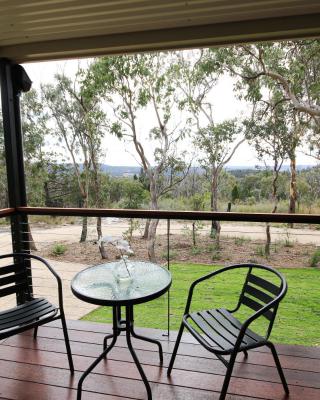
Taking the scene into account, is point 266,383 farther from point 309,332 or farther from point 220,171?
point 220,171

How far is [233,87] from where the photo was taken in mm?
8750

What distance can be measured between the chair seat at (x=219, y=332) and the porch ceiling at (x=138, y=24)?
200 centimetres

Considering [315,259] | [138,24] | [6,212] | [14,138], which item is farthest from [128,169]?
[138,24]

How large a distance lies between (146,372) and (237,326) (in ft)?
2.26

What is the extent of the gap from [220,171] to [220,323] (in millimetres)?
7706

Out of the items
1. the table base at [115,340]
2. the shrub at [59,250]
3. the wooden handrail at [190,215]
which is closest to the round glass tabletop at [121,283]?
the table base at [115,340]

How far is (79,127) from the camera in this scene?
392 inches

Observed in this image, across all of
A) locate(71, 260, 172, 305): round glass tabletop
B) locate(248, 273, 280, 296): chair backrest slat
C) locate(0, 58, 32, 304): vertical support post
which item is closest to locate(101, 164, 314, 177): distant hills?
locate(0, 58, 32, 304): vertical support post

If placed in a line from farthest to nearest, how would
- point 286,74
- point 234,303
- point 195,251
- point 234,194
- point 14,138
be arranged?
point 195,251
point 234,194
point 286,74
point 234,303
point 14,138

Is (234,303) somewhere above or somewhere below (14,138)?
below

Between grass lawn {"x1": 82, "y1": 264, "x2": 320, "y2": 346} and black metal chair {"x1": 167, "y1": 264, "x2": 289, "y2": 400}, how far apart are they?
3453mm

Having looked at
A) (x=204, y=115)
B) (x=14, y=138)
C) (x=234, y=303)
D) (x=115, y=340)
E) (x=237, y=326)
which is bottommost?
(x=234, y=303)

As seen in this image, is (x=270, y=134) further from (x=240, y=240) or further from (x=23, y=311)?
(x=23, y=311)

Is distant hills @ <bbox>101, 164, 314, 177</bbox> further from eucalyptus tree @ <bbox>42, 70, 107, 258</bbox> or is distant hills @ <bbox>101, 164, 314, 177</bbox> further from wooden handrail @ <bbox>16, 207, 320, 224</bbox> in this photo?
wooden handrail @ <bbox>16, 207, 320, 224</bbox>
